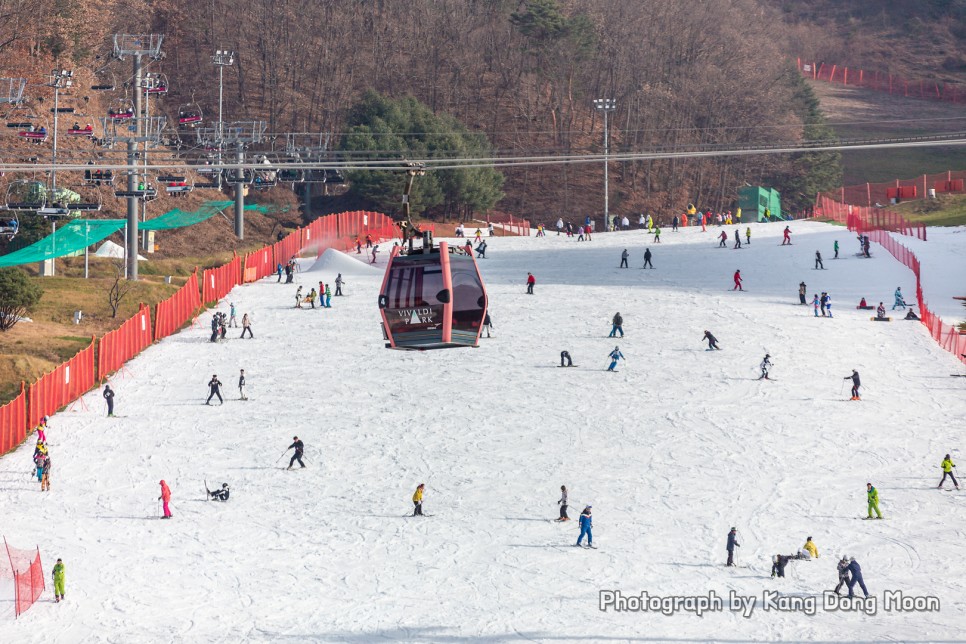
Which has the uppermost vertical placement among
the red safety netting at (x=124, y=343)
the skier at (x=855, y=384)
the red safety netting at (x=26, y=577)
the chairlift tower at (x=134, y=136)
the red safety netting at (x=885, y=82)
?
the red safety netting at (x=885, y=82)

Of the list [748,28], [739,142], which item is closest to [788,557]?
[739,142]

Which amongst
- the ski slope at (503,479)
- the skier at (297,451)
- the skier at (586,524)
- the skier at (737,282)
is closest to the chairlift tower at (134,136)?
the ski slope at (503,479)

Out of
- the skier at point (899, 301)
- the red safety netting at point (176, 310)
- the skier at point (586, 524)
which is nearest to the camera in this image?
the skier at point (586, 524)

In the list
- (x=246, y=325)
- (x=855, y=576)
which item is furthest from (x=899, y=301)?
(x=855, y=576)

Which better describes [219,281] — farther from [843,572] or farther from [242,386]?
[843,572]

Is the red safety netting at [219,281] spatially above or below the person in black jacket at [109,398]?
above

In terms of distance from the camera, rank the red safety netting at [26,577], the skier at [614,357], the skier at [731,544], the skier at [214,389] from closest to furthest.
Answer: the red safety netting at [26,577] < the skier at [731,544] < the skier at [214,389] < the skier at [614,357]

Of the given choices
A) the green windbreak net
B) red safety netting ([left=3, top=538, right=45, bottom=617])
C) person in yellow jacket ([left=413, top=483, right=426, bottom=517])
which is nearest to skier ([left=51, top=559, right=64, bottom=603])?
red safety netting ([left=3, top=538, right=45, bottom=617])

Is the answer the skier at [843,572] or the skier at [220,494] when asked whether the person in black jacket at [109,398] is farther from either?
the skier at [843,572]

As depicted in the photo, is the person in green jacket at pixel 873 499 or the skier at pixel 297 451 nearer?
the person in green jacket at pixel 873 499
